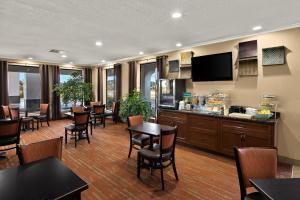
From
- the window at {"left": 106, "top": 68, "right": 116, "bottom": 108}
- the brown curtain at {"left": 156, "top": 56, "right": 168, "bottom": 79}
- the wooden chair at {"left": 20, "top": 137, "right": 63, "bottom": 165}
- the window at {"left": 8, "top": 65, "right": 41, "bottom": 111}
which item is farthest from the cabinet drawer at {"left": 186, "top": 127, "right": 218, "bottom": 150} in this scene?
the window at {"left": 8, "top": 65, "right": 41, "bottom": 111}

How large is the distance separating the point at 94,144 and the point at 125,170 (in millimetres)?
1839

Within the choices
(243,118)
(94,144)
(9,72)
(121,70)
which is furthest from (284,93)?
(9,72)

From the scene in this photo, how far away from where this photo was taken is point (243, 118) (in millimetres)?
3564

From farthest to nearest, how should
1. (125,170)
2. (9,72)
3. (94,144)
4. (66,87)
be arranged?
(66,87)
(9,72)
(94,144)
(125,170)

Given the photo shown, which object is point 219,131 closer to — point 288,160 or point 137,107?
point 288,160


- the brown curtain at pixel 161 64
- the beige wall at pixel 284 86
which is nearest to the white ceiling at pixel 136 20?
the beige wall at pixel 284 86

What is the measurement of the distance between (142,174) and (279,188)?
222cm

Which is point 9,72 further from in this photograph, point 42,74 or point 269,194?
point 269,194

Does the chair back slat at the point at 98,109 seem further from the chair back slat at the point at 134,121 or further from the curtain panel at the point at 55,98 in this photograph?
the chair back slat at the point at 134,121

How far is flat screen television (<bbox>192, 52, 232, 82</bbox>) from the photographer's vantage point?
4.27 metres

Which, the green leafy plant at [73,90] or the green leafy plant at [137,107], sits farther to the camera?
the green leafy plant at [73,90]

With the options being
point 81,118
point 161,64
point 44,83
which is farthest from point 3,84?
point 161,64

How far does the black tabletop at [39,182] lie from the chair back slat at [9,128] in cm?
239

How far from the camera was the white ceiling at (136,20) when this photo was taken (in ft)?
8.42
